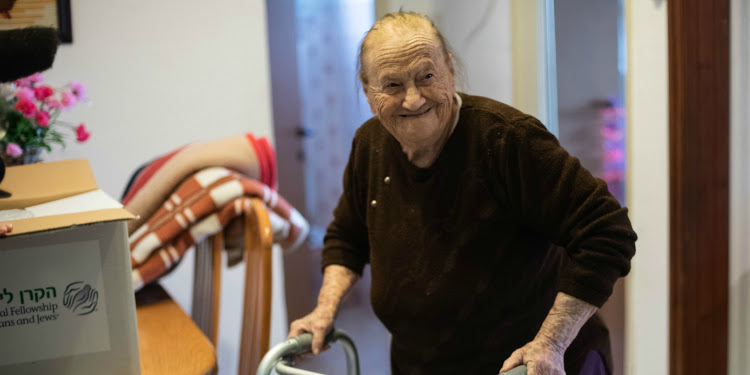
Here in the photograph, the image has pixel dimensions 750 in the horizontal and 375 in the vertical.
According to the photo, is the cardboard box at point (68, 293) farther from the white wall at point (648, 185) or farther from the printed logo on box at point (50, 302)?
the white wall at point (648, 185)

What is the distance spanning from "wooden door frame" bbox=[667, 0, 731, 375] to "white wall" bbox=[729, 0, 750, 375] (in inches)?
0.8

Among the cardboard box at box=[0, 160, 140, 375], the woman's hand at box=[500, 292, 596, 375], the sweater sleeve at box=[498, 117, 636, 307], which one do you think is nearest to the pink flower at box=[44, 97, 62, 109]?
the cardboard box at box=[0, 160, 140, 375]

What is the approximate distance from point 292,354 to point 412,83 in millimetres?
585

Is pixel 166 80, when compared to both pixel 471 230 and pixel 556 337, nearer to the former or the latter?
pixel 471 230

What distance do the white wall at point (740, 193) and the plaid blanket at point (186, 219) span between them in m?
1.36

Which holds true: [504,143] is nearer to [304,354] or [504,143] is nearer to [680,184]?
[304,354]

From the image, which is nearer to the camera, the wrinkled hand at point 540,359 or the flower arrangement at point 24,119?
the wrinkled hand at point 540,359

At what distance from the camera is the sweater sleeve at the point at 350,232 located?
1416 millimetres

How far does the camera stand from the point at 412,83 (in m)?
1.16

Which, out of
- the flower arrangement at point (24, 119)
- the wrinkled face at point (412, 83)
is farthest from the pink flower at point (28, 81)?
the wrinkled face at point (412, 83)

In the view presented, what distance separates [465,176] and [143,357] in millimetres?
825

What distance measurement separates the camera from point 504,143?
114cm

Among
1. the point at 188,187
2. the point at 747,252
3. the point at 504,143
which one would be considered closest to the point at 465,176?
the point at 504,143

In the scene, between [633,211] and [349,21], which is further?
[349,21]
